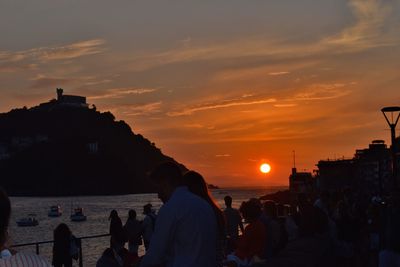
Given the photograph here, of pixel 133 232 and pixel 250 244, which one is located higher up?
pixel 250 244

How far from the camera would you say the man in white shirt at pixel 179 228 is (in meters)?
5.56

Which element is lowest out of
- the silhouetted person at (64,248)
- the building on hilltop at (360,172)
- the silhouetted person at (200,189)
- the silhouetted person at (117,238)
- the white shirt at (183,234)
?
the silhouetted person at (64,248)

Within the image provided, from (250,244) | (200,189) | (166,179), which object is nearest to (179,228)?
(166,179)

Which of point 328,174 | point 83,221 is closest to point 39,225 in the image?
point 83,221

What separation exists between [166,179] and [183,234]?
500mm

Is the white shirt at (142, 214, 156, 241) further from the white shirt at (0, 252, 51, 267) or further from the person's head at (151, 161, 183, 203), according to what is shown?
the white shirt at (0, 252, 51, 267)

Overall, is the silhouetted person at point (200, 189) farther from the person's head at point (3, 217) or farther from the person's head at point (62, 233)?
the person's head at point (62, 233)

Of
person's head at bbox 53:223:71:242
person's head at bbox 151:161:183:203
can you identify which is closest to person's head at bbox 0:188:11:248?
person's head at bbox 151:161:183:203

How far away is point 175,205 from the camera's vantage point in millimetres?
5660

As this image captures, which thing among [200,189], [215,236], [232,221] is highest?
[200,189]

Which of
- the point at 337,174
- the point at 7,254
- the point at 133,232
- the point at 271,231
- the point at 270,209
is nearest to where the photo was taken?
the point at 7,254

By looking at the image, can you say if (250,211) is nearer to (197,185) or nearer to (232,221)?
(197,185)

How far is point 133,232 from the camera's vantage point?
60.7ft

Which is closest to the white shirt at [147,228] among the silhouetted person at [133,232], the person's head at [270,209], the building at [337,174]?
the silhouetted person at [133,232]
